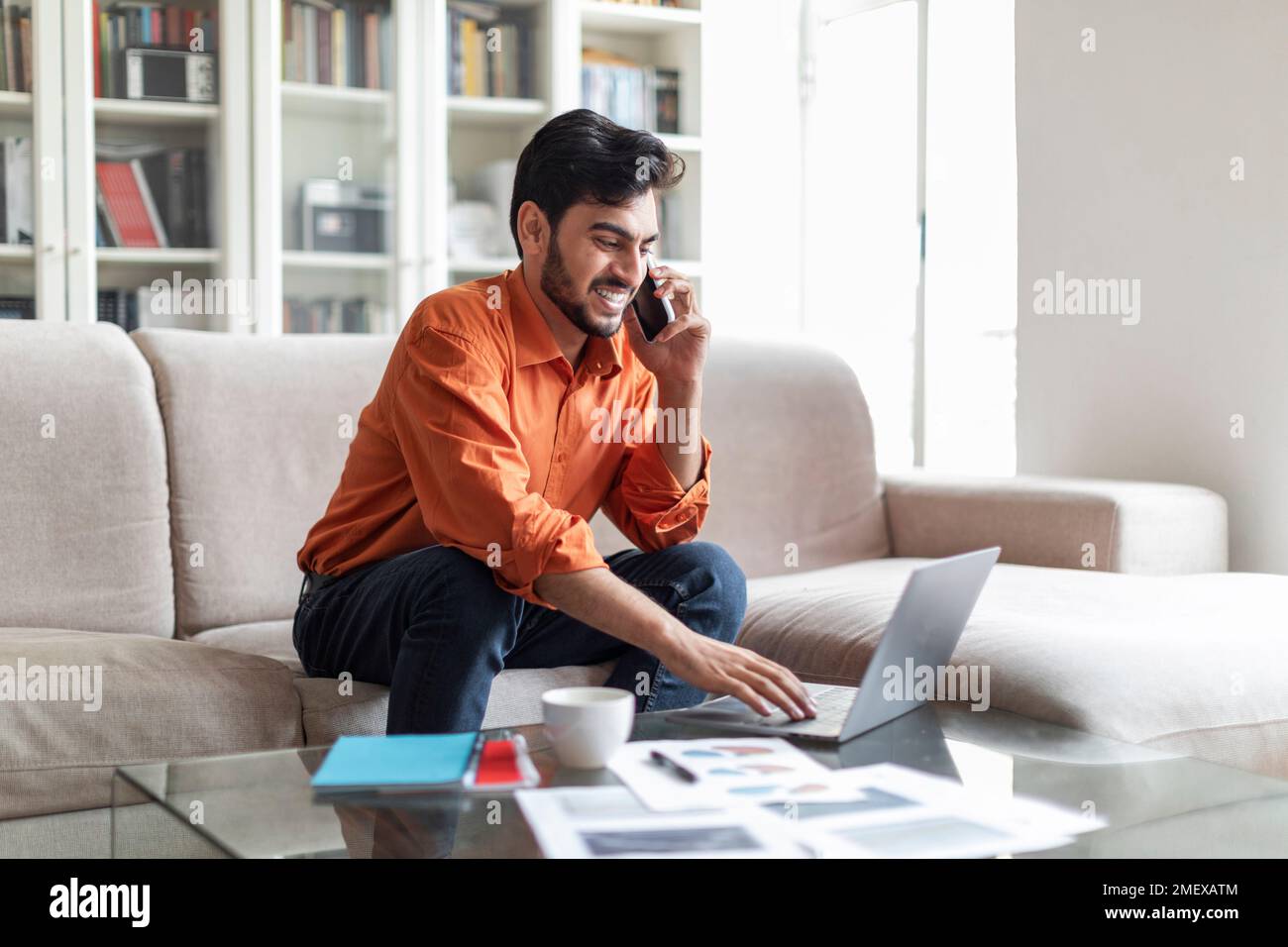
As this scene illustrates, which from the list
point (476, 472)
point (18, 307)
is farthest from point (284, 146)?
point (476, 472)

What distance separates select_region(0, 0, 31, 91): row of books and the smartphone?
2.07 m

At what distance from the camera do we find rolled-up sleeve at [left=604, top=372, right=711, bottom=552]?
181 centimetres

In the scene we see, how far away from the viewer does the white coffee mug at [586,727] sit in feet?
3.58

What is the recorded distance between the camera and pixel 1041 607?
190 centimetres

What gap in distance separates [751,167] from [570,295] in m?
2.47

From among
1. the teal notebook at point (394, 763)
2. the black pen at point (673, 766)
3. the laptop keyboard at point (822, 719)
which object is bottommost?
the laptop keyboard at point (822, 719)

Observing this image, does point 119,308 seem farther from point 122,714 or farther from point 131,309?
point 122,714

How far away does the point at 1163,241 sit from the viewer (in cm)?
268

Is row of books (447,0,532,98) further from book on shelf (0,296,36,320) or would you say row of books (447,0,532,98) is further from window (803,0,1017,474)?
book on shelf (0,296,36,320)

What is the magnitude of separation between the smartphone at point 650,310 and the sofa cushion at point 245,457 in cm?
57

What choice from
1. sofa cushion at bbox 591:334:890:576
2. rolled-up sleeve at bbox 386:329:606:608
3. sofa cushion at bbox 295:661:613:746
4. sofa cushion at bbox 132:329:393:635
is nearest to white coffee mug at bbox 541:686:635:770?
rolled-up sleeve at bbox 386:329:606:608

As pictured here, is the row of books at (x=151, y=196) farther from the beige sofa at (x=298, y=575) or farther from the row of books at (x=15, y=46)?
the beige sofa at (x=298, y=575)

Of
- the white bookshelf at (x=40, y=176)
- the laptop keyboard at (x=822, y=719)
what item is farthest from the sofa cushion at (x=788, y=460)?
the white bookshelf at (x=40, y=176)
